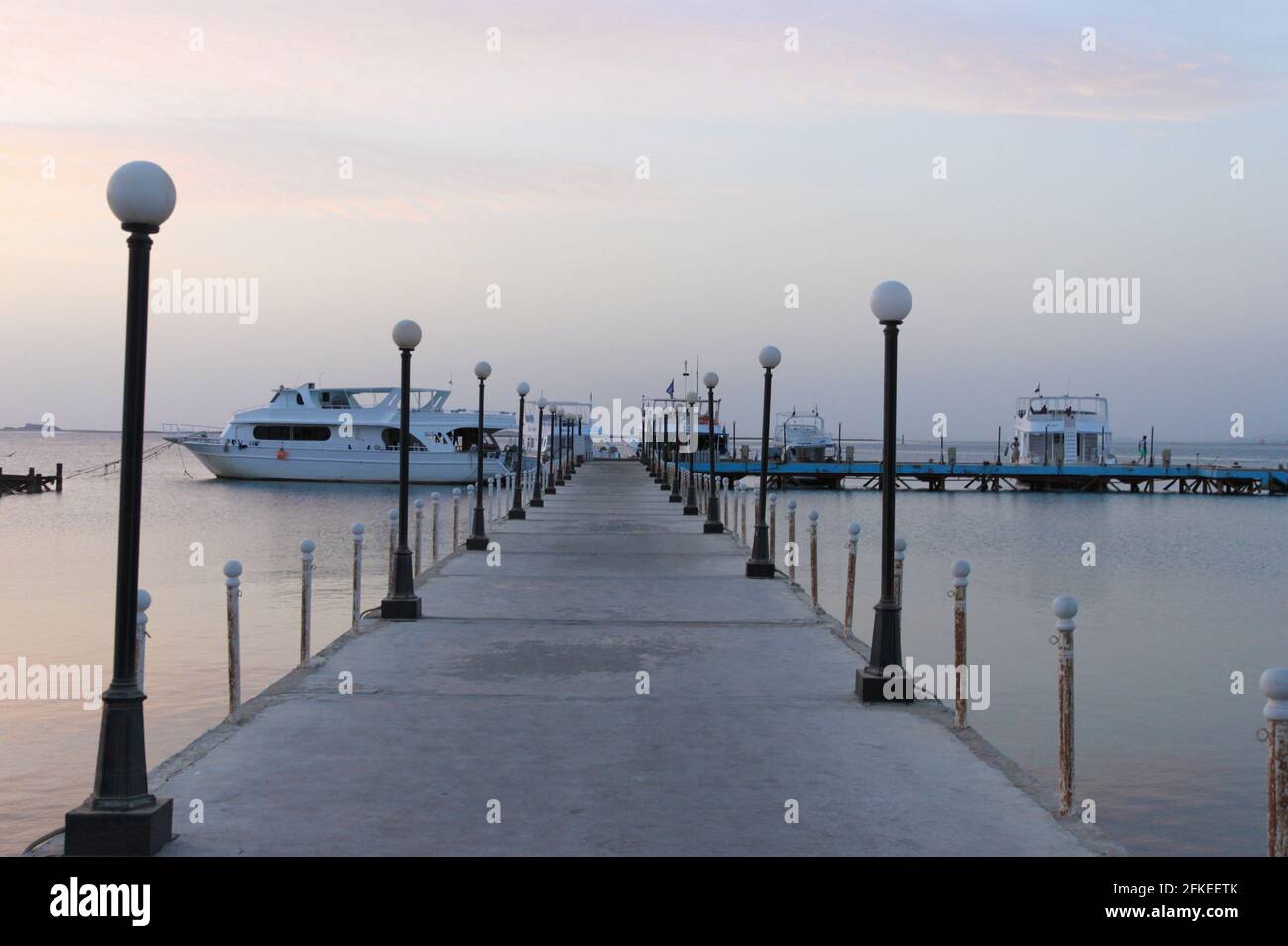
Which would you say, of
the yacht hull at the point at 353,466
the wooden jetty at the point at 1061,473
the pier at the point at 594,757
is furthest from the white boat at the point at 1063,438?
the pier at the point at 594,757

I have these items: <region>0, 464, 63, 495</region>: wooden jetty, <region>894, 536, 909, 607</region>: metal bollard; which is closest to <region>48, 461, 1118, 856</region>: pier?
<region>894, 536, 909, 607</region>: metal bollard

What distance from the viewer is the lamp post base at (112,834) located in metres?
5.64

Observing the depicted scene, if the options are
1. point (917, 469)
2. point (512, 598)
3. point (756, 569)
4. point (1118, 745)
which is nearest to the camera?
point (1118, 745)

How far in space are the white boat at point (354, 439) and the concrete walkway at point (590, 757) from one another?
53.0 m

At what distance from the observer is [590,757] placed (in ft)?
24.8

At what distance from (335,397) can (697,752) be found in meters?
63.0

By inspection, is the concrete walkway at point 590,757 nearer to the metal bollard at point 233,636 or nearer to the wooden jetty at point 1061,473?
the metal bollard at point 233,636

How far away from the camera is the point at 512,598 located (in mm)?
15453

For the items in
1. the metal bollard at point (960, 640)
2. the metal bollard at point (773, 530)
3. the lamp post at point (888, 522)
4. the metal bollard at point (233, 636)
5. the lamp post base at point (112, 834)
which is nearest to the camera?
the lamp post base at point (112, 834)

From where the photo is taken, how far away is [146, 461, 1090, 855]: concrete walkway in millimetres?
6008

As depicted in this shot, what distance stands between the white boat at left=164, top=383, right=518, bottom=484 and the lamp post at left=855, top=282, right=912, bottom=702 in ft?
184

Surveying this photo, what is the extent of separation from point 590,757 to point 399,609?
6327mm

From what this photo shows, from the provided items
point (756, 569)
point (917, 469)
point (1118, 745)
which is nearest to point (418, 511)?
point (756, 569)
